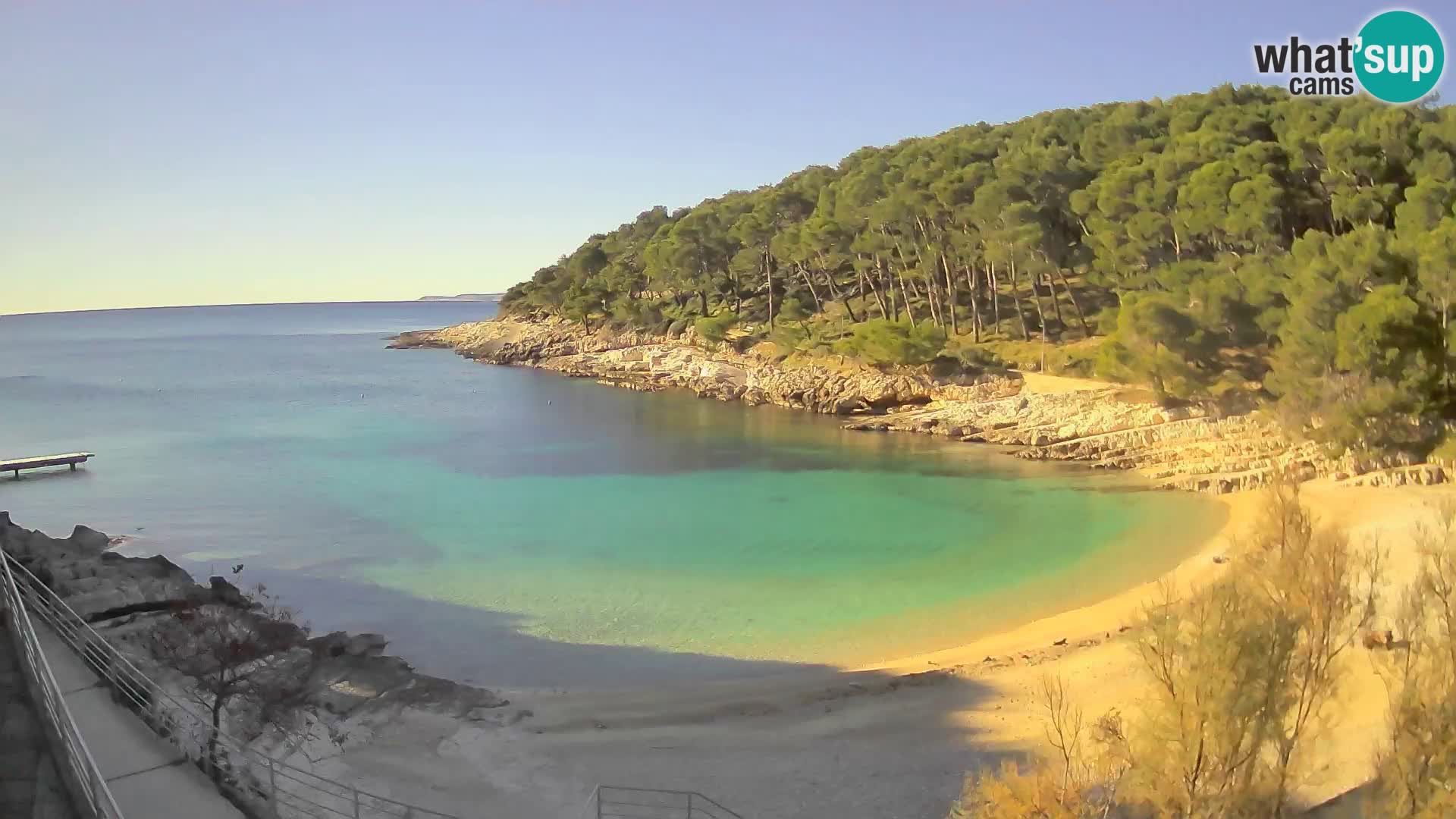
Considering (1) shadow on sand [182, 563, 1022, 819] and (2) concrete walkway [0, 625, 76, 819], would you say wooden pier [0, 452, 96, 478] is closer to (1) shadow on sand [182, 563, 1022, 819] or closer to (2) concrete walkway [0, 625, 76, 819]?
(1) shadow on sand [182, 563, 1022, 819]

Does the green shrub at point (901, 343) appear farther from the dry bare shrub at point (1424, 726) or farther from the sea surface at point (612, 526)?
the dry bare shrub at point (1424, 726)

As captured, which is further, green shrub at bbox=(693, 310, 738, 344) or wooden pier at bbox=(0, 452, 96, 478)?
green shrub at bbox=(693, 310, 738, 344)

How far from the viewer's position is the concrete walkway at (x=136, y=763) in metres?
6.74

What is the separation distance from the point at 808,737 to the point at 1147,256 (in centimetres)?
2896

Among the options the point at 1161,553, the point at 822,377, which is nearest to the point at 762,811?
the point at 1161,553

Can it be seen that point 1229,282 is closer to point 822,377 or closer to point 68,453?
point 822,377

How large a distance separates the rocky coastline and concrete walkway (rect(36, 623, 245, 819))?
18.1m

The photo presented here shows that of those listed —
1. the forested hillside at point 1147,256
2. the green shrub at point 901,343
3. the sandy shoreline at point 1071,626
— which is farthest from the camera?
the green shrub at point 901,343

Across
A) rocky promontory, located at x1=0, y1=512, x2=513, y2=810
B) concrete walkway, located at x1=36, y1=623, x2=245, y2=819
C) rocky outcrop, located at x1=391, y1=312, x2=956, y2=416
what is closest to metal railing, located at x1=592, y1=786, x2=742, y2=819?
rocky promontory, located at x1=0, y1=512, x2=513, y2=810

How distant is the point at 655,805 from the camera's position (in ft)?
31.2

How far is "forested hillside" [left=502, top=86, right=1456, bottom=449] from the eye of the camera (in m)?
23.0

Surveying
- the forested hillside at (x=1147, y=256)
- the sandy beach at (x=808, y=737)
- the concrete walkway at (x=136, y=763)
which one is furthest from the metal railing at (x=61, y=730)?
Answer: the forested hillside at (x=1147, y=256)

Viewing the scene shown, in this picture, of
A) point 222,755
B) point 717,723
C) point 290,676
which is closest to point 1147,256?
point 717,723

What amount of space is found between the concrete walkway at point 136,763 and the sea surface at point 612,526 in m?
5.97
